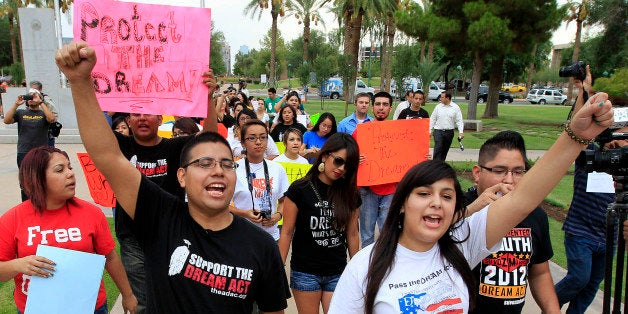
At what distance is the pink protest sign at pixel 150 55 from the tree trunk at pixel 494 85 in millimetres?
25760

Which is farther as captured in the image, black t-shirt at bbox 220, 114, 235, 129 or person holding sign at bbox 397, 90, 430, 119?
person holding sign at bbox 397, 90, 430, 119

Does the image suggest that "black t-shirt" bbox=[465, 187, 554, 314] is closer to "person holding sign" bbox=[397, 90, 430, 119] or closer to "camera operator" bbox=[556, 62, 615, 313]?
"camera operator" bbox=[556, 62, 615, 313]

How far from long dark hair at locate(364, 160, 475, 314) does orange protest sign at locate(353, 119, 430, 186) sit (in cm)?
301

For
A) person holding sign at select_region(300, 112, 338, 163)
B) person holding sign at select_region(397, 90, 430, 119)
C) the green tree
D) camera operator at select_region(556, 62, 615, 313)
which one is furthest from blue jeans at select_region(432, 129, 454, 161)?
the green tree

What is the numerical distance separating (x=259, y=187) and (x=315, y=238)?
90 cm

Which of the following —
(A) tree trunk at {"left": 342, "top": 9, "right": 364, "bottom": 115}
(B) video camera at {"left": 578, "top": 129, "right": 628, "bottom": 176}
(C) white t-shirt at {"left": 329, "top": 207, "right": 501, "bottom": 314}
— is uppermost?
(A) tree trunk at {"left": 342, "top": 9, "right": 364, "bottom": 115}

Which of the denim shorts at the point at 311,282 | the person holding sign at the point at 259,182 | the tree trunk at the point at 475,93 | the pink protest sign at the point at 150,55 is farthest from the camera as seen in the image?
the tree trunk at the point at 475,93

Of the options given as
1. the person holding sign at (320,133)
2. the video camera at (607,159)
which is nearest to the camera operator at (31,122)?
the person holding sign at (320,133)

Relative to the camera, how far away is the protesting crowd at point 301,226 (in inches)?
73.1

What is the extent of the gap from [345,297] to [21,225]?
1.98m

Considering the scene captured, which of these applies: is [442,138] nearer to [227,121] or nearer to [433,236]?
[227,121]

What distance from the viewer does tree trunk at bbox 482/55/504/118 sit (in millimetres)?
26609

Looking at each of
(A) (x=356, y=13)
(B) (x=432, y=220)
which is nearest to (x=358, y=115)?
(B) (x=432, y=220)

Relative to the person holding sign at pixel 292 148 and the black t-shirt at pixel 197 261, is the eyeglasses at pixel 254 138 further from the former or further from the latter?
the black t-shirt at pixel 197 261
